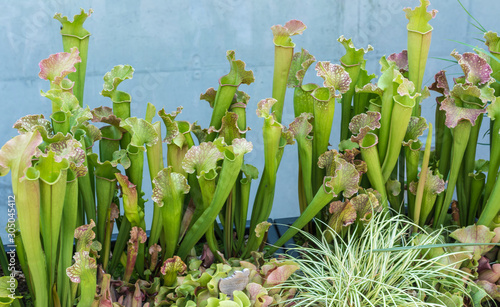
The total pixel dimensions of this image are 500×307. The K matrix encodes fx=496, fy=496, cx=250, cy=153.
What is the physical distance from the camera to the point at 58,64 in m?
0.84

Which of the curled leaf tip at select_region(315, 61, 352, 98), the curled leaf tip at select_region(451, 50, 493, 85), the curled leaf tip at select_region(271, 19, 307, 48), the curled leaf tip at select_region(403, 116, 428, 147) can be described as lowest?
the curled leaf tip at select_region(403, 116, 428, 147)

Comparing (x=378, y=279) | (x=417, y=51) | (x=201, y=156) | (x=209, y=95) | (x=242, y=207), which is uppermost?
(x=417, y=51)

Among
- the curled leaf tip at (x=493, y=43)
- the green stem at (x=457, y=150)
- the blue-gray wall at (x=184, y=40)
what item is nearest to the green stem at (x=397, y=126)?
the green stem at (x=457, y=150)

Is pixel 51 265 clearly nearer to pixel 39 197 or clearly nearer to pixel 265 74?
pixel 39 197

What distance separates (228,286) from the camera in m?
0.80

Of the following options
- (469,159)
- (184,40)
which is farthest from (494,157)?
(184,40)

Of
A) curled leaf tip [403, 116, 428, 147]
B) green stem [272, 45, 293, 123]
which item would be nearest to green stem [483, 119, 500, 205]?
curled leaf tip [403, 116, 428, 147]

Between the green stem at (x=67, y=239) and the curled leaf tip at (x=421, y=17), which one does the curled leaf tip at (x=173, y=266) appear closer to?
the green stem at (x=67, y=239)

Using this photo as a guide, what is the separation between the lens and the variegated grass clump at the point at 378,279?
885 mm

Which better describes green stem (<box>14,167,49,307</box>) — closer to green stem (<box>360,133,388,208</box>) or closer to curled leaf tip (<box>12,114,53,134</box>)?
curled leaf tip (<box>12,114,53,134</box>)

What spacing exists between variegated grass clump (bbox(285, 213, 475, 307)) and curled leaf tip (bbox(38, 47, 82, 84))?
1.76 feet

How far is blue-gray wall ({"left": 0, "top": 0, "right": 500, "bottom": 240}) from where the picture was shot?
168 centimetres

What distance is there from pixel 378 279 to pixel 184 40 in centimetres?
118

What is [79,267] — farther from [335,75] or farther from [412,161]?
[412,161]
